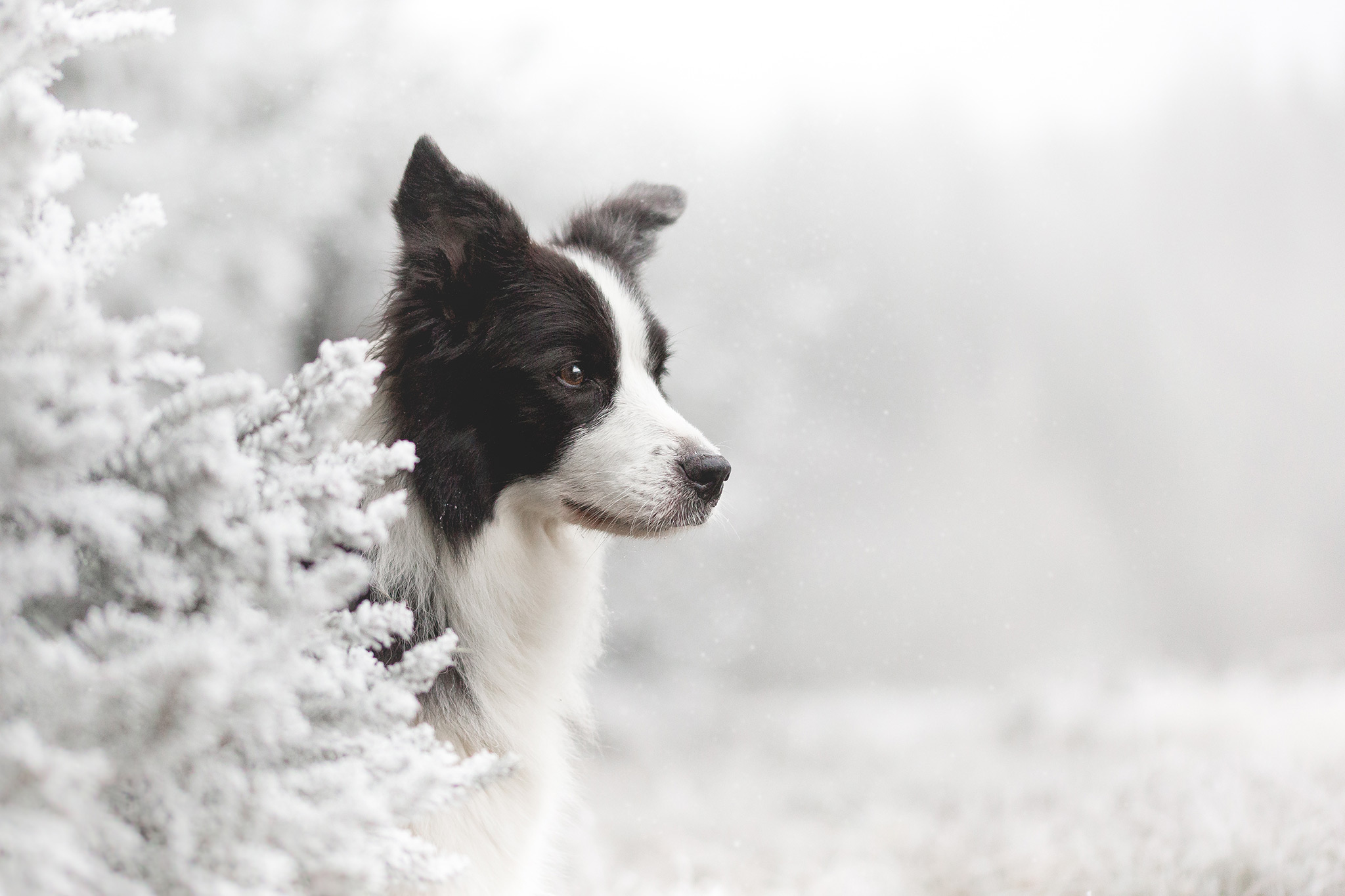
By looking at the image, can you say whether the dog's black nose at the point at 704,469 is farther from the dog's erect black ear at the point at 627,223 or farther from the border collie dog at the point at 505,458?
the dog's erect black ear at the point at 627,223

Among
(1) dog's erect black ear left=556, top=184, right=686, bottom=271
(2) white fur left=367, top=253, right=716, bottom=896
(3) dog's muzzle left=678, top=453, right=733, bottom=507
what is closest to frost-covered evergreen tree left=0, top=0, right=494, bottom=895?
(2) white fur left=367, top=253, right=716, bottom=896

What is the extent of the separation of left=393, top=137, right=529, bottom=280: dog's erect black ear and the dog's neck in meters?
0.30

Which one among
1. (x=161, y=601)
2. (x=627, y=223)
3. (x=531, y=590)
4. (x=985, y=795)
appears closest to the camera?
(x=161, y=601)

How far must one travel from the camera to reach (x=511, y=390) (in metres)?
1.26

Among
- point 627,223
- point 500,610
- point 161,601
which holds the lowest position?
point 161,601

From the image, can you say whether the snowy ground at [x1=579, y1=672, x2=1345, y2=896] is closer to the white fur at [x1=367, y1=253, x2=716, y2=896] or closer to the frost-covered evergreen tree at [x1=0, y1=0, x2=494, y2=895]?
the white fur at [x1=367, y1=253, x2=716, y2=896]

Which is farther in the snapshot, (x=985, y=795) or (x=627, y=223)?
(x=985, y=795)

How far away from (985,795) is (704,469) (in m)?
1.33

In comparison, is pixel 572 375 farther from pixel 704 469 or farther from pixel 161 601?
pixel 161 601

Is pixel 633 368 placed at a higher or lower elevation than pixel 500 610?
higher

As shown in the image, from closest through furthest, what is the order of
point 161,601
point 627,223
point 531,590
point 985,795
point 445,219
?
1. point 161,601
2. point 445,219
3. point 531,590
4. point 627,223
5. point 985,795

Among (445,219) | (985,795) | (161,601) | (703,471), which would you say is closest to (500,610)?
(703,471)

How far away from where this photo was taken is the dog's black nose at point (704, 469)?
49.9 inches

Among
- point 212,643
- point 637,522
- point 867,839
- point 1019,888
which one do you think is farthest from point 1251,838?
point 212,643
